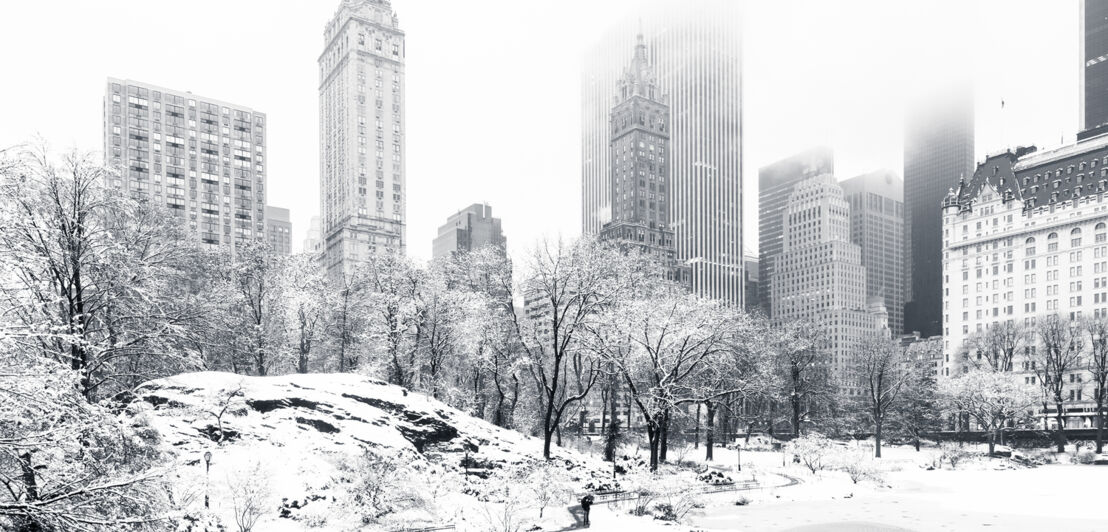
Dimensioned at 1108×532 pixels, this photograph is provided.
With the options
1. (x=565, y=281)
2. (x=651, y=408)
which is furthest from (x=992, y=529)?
(x=565, y=281)

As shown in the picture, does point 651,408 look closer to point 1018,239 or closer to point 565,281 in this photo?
point 565,281

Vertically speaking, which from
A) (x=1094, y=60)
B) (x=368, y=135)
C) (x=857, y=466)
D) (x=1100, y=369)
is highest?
(x=1094, y=60)

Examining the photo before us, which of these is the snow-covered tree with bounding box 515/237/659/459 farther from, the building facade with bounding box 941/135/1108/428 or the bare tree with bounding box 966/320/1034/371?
the building facade with bounding box 941/135/1108/428

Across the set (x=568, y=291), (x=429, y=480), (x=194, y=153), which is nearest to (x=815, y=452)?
(x=568, y=291)

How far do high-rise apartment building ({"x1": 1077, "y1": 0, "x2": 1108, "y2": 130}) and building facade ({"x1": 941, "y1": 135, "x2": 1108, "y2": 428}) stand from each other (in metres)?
60.5

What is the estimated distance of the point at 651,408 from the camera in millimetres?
46000

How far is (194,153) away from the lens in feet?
496

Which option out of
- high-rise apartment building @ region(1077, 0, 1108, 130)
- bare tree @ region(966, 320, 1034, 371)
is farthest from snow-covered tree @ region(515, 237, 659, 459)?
high-rise apartment building @ region(1077, 0, 1108, 130)

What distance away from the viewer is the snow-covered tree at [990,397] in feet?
246

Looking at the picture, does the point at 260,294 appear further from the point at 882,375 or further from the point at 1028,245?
the point at 1028,245

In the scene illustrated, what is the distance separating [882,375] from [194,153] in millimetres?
135185

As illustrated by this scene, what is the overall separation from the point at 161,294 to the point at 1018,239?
514 ft

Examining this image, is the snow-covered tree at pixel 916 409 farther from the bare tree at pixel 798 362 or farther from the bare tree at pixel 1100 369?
the bare tree at pixel 1100 369

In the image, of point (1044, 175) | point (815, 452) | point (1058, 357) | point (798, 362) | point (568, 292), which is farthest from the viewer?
point (1044, 175)
